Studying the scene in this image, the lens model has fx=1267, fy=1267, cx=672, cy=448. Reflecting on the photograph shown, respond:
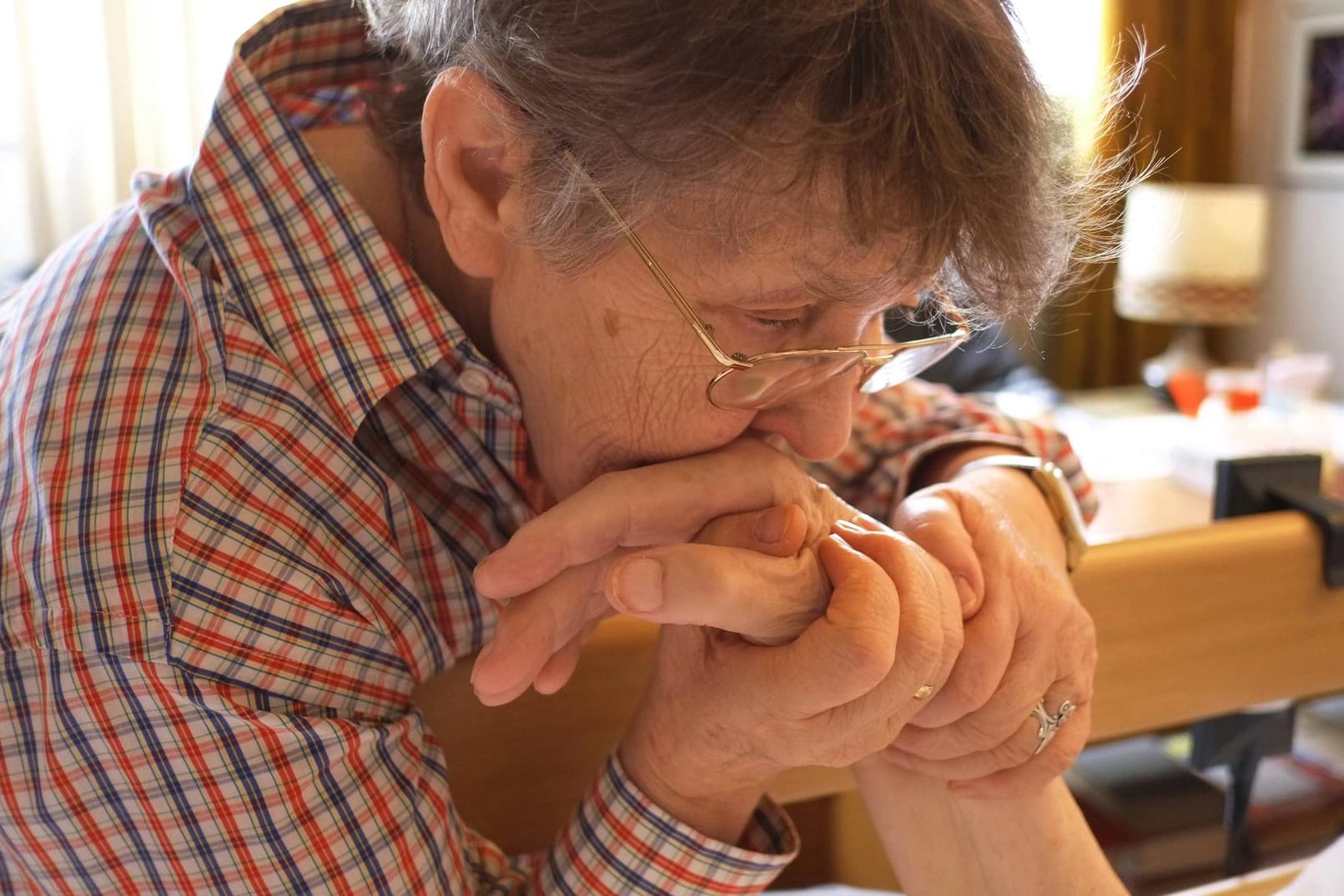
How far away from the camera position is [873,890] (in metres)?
1.07

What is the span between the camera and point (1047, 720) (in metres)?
0.88

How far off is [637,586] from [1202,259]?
10.8ft

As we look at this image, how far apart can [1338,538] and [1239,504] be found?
92mm

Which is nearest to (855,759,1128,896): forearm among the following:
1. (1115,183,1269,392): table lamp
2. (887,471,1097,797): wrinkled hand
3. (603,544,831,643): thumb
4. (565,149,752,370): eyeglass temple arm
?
(887,471,1097,797): wrinkled hand

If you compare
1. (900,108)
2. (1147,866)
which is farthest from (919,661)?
Result: (1147,866)

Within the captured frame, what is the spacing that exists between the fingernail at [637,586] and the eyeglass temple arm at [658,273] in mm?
164

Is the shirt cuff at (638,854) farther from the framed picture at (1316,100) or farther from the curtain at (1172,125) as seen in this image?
the framed picture at (1316,100)

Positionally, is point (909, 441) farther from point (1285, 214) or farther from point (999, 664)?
point (1285, 214)

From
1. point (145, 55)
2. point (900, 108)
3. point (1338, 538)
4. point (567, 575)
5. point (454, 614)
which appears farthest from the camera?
point (145, 55)

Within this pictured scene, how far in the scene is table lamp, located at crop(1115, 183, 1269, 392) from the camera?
3.47 m

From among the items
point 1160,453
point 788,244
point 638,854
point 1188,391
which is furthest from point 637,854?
point 1188,391

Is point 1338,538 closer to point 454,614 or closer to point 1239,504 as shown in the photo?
point 1239,504

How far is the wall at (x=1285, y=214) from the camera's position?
3.96 metres

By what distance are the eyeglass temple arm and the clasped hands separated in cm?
8
